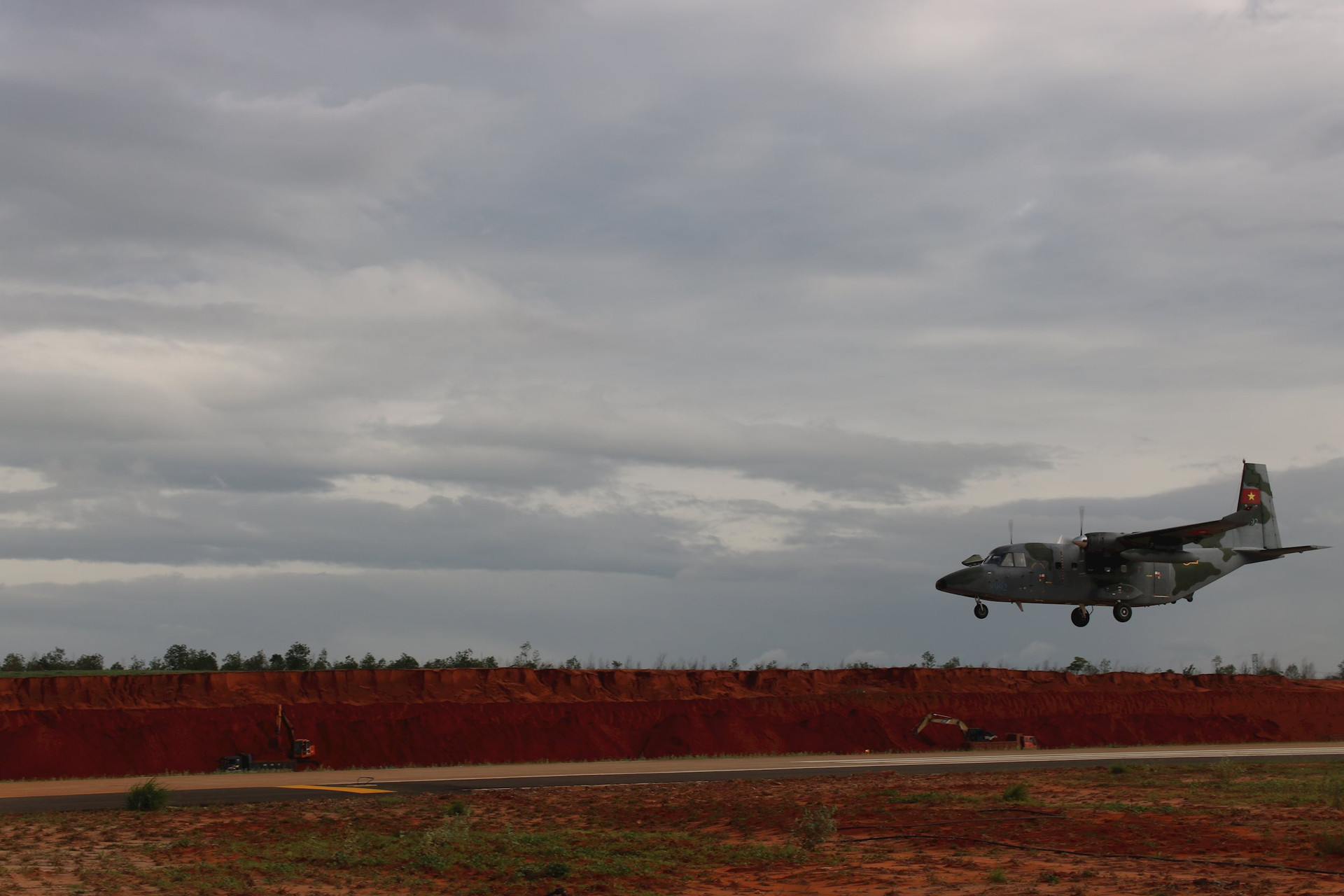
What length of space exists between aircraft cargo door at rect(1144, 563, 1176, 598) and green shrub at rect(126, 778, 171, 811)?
3723 centimetres

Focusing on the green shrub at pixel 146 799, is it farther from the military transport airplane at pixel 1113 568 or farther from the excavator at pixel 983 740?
the excavator at pixel 983 740

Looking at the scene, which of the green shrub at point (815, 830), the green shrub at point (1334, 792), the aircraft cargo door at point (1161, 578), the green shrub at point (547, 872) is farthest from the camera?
the aircraft cargo door at point (1161, 578)

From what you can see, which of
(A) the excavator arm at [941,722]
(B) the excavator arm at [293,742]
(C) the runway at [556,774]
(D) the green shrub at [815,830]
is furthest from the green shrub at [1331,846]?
(B) the excavator arm at [293,742]

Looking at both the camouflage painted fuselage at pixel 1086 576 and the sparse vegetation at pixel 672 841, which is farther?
the camouflage painted fuselage at pixel 1086 576

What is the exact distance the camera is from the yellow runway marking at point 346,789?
3391cm

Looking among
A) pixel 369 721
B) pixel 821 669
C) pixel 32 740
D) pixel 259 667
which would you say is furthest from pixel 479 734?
pixel 259 667

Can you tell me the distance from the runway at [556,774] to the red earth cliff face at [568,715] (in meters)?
7.48

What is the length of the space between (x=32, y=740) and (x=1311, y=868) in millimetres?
49172

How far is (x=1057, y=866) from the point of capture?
20828 mm

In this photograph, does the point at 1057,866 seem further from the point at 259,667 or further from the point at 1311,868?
the point at 259,667

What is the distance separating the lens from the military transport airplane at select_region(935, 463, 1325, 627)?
46188mm

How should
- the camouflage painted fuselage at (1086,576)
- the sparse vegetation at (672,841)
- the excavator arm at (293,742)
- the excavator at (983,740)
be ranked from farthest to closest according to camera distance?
1. the excavator at (983,740)
2. the excavator arm at (293,742)
3. the camouflage painted fuselage at (1086,576)
4. the sparse vegetation at (672,841)

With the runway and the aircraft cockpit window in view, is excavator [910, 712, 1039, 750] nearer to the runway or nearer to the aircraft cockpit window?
the runway

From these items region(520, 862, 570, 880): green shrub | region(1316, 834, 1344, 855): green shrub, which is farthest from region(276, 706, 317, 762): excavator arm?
region(1316, 834, 1344, 855): green shrub
